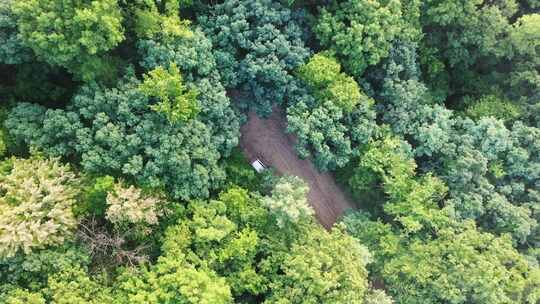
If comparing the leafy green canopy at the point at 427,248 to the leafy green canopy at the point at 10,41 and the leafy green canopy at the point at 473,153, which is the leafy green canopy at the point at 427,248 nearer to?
the leafy green canopy at the point at 473,153

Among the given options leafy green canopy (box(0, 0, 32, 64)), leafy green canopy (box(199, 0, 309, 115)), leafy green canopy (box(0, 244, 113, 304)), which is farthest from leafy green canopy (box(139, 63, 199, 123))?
leafy green canopy (box(0, 244, 113, 304))

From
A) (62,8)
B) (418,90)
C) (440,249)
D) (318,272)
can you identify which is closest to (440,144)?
(418,90)

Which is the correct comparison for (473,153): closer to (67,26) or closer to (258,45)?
(258,45)

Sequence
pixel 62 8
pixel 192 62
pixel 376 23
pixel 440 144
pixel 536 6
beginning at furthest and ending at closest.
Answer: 1. pixel 536 6
2. pixel 440 144
3. pixel 376 23
4. pixel 192 62
5. pixel 62 8

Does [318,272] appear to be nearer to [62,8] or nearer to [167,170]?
[167,170]

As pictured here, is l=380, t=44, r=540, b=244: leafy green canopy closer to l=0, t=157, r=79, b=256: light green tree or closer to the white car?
the white car

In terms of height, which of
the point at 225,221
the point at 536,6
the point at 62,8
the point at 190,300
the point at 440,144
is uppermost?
the point at 536,6

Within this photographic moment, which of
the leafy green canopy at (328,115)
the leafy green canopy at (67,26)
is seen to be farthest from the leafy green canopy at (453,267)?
the leafy green canopy at (67,26)

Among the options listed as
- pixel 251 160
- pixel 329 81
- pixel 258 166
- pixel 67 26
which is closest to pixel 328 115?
pixel 329 81
